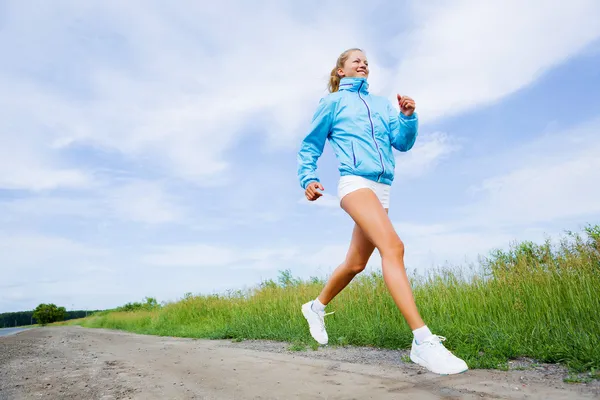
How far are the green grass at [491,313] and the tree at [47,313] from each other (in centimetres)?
4924

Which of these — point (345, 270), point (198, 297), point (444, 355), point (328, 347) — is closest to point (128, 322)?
point (198, 297)

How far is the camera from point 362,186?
145 inches

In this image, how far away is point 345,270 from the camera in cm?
434

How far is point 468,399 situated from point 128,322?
17746 mm

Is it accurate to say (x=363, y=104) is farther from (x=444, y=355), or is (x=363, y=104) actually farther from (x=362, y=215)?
(x=444, y=355)

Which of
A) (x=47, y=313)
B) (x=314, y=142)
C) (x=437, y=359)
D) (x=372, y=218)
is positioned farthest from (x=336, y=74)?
(x=47, y=313)

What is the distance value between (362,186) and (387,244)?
1.62 ft

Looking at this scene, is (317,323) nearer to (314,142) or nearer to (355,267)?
(355,267)

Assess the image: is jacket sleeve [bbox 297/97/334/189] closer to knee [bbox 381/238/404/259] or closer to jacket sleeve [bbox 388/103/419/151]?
jacket sleeve [bbox 388/103/419/151]

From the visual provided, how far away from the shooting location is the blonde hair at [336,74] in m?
4.29

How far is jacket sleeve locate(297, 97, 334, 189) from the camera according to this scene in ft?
13.1

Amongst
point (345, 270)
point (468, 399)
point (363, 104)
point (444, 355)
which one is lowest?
point (468, 399)

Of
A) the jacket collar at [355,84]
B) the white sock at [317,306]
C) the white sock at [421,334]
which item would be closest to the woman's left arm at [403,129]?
the jacket collar at [355,84]

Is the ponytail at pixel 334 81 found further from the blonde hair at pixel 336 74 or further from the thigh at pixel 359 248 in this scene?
the thigh at pixel 359 248
